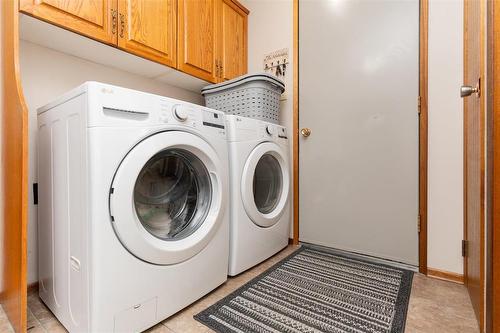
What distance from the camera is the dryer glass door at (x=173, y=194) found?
0.99 m

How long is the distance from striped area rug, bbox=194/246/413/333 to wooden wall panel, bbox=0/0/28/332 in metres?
0.66

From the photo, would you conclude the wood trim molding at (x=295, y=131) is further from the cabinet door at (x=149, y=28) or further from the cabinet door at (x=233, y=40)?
the cabinet door at (x=149, y=28)

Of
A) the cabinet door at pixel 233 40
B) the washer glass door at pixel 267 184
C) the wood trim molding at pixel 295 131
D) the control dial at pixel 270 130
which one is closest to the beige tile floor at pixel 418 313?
the washer glass door at pixel 267 184

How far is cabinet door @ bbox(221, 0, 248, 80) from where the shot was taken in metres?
1.81

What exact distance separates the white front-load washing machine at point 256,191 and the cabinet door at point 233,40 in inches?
24.5

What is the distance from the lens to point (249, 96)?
5.27 ft

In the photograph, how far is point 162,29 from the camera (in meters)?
1.35

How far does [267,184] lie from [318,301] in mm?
801

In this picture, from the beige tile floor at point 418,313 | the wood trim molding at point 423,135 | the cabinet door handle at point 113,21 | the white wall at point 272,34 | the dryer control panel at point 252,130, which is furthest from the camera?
the white wall at point 272,34

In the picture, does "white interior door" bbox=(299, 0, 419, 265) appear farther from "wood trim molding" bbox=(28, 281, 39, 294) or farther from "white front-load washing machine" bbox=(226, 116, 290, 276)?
"wood trim molding" bbox=(28, 281, 39, 294)

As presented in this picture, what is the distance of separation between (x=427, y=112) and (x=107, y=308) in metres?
1.77

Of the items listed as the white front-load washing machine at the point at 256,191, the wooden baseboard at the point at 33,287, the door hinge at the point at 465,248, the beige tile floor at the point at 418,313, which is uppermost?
the white front-load washing machine at the point at 256,191

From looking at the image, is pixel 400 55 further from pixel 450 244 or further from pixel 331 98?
pixel 450 244

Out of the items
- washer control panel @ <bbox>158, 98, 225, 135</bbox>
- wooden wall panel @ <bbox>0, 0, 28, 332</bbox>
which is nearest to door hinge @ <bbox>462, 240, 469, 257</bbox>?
washer control panel @ <bbox>158, 98, 225, 135</bbox>
